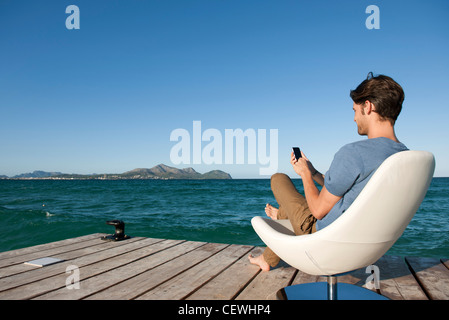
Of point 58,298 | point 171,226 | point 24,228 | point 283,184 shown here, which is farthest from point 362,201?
point 24,228

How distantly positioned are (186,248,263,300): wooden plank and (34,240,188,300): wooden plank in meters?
0.64

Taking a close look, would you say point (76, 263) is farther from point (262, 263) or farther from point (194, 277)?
point (262, 263)

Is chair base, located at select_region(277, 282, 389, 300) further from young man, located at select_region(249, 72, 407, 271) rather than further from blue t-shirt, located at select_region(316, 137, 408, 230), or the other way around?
blue t-shirt, located at select_region(316, 137, 408, 230)

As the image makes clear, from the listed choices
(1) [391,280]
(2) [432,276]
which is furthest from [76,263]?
(2) [432,276]

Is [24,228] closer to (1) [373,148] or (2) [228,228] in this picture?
(2) [228,228]

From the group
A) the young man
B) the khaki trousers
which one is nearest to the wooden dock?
the khaki trousers

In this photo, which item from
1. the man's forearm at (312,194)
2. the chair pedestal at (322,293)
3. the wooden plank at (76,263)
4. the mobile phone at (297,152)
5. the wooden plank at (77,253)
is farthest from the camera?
the wooden plank at (77,253)

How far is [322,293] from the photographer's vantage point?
6.30 ft

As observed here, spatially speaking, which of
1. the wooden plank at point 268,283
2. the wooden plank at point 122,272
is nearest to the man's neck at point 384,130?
the wooden plank at point 268,283

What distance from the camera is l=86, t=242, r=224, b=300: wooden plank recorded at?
1938 mm

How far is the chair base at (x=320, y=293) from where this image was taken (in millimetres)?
1858

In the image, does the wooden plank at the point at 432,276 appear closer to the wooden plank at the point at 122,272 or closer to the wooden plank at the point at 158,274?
the wooden plank at the point at 158,274

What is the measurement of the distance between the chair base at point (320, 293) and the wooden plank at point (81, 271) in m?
1.50

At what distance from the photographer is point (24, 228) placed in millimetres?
9391
